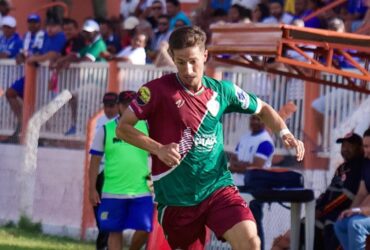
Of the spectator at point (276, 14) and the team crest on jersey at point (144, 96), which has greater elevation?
the spectator at point (276, 14)

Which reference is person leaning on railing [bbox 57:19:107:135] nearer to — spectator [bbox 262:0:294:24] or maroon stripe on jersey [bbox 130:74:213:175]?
spectator [bbox 262:0:294:24]

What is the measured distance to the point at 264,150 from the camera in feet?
45.0

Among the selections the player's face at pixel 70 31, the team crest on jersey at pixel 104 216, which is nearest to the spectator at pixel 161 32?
the player's face at pixel 70 31

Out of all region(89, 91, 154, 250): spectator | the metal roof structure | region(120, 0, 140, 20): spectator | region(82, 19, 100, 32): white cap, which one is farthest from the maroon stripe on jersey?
region(120, 0, 140, 20): spectator

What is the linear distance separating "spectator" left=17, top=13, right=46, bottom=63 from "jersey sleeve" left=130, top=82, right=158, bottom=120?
9858 mm

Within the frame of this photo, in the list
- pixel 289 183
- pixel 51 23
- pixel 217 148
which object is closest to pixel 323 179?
pixel 289 183

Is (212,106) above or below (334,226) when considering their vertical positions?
above

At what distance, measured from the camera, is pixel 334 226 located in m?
Answer: 11.4

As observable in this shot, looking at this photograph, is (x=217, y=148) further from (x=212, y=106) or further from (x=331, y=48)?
(x=331, y=48)

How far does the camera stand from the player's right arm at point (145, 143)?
7758mm

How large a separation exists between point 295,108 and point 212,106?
5.27 metres

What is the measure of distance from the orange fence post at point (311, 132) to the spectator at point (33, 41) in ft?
18.5

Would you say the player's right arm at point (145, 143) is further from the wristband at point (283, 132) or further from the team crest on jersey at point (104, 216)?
the team crest on jersey at point (104, 216)

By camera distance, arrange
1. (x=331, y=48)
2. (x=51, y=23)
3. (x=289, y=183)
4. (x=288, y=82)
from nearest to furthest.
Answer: (x=331, y=48) < (x=289, y=183) < (x=288, y=82) < (x=51, y=23)
